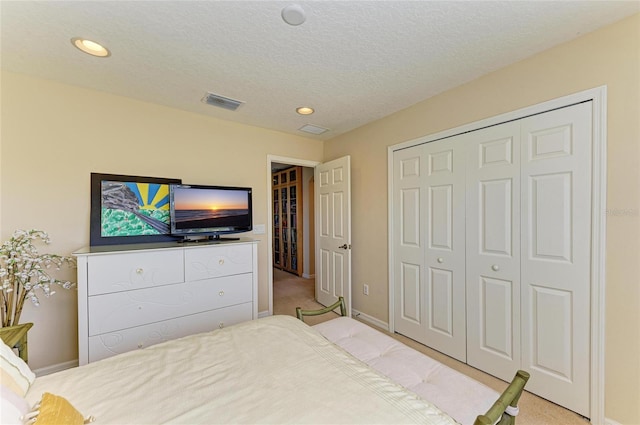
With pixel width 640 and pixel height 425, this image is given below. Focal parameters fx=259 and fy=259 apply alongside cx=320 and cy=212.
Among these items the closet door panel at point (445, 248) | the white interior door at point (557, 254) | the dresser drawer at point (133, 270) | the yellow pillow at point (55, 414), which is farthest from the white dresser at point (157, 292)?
the white interior door at point (557, 254)

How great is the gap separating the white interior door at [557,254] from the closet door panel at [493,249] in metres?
0.07

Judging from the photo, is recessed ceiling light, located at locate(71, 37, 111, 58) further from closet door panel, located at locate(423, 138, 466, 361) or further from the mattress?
closet door panel, located at locate(423, 138, 466, 361)

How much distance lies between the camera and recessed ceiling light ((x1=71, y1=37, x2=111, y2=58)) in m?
1.63

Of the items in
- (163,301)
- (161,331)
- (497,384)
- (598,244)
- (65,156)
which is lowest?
(497,384)

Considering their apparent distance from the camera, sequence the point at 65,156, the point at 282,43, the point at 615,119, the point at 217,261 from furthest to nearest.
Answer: the point at 217,261
the point at 65,156
the point at 282,43
the point at 615,119

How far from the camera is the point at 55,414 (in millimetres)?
774

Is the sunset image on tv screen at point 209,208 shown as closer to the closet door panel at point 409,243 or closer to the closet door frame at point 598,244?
the closet door panel at point 409,243

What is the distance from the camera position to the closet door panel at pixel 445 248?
2260 mm

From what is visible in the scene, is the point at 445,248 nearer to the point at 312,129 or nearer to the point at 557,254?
the point at 557,254

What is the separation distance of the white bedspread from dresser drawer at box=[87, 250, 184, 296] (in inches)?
34.1

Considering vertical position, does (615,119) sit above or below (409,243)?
above

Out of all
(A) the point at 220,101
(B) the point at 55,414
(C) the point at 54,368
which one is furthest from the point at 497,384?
(C) the point at 54,368

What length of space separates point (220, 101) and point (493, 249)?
8.97ft

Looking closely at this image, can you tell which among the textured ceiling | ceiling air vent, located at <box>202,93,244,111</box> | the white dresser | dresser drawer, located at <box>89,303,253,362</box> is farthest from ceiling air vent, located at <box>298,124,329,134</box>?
dresser drawer, located at <box>89,303,253,362</box>
